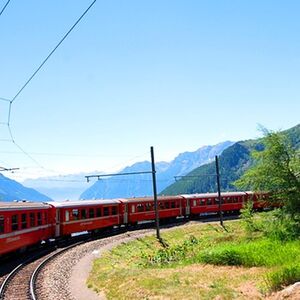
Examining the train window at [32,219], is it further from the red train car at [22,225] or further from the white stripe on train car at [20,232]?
the white stripe on train car at [20,232]

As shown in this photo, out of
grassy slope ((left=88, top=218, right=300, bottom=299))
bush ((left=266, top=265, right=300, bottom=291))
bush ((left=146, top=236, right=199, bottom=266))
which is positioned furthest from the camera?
bush ((left=146, top=236, right=199, bottom=266))

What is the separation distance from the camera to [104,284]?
19.5 meters

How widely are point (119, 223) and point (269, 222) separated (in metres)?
17.2

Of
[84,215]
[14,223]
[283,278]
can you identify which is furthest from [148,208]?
[283,278]

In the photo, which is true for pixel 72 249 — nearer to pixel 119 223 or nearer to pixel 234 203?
pixel 119 223

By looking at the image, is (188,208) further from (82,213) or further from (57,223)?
(57,223)

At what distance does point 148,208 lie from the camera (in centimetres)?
4756

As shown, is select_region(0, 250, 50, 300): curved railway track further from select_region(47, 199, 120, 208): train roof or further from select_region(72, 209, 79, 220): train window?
select_region(72, 209, 79, 220): train window

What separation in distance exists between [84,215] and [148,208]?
39.0 ft

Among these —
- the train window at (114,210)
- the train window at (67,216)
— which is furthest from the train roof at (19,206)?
the train window at (114,210)

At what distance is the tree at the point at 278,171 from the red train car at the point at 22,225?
51.9ft

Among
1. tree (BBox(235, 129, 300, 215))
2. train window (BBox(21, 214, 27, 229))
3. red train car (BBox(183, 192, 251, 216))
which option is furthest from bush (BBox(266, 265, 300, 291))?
red train car (BBox(183, 192, 251, 216))

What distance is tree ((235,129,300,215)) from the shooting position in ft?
97.9

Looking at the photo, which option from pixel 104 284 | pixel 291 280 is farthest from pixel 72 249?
pixel 291 280
